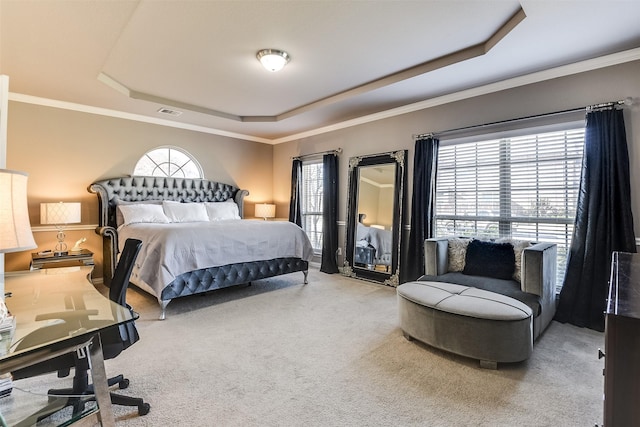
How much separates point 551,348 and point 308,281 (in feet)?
10.0

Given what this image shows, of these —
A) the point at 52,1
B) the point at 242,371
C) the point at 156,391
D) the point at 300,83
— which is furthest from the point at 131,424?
the point at 300,83

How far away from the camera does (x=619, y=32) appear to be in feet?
8.39

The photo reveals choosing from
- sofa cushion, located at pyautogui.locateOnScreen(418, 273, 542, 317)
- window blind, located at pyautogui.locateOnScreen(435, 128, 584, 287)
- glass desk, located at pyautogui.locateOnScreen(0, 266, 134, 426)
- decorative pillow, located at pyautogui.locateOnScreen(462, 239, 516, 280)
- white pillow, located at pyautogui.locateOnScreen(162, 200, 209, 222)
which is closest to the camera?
glass desk, located at pyautogui.locateOnScreen(0, 266, 134, 426)

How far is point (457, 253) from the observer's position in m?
3.50

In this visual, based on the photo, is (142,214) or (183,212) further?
(183,212)

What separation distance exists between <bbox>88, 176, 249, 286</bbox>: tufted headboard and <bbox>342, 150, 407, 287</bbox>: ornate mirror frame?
2.25m

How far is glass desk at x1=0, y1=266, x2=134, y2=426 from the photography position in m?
1.15

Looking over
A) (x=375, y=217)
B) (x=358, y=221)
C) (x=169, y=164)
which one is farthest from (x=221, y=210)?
(x=375, y=217)

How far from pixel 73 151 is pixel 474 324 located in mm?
5375

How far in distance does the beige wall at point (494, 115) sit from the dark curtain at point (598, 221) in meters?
0.13

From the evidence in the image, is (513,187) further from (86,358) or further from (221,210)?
(221,210)

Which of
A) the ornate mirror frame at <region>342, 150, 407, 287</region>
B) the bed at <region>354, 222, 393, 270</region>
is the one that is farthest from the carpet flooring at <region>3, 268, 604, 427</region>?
the bed at <region>354, 222, 393, 270</region>

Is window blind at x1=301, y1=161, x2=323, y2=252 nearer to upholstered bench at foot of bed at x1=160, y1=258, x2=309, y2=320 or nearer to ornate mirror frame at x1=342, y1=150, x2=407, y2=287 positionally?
ornate mirror frame at x1=342, y1=150, x2=407, y2=287

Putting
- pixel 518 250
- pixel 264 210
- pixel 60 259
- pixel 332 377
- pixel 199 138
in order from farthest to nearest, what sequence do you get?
pixel 264 210
pixel 199 138
pixel 60 259
pixel 518 250
pixel 332 377
